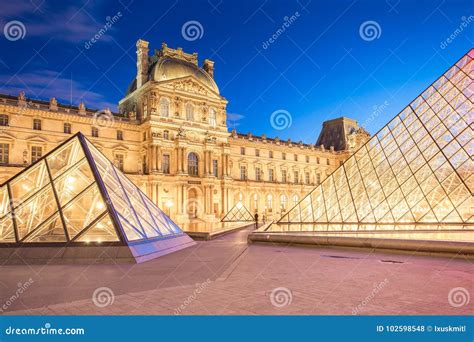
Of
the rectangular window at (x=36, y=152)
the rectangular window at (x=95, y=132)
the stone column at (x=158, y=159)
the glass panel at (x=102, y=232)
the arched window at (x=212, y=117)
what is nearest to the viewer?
the glass panel at (x=102, y=232)

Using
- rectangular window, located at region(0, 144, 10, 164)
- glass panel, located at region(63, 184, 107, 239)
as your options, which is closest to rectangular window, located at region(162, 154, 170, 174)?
rectangular window, located at region(0, 144, 10, 164)

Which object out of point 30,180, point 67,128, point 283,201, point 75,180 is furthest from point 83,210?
point 283,201

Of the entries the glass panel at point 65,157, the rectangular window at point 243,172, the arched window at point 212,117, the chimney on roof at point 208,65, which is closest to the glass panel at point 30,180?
the glass panel at point 65,157

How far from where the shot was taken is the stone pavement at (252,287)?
4.69 m

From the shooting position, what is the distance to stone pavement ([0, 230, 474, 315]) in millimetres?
4691

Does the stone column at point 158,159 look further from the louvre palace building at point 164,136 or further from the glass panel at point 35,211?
the glass panel at point 35,211

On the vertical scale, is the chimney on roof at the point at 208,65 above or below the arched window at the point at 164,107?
above

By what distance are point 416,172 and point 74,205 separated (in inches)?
476

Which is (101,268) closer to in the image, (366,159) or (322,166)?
(366,159)

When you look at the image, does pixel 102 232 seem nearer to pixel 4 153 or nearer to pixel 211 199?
pixel 4 153

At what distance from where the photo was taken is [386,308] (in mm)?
4617

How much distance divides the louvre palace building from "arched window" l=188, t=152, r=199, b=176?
0.11 meters

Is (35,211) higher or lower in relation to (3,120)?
lower

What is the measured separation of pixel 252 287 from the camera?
238 inches
